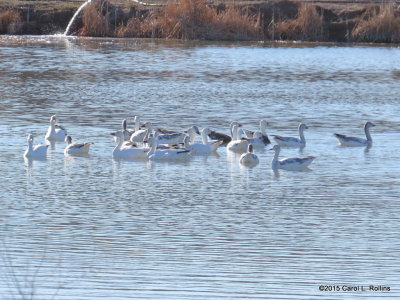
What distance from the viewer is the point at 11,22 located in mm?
44906

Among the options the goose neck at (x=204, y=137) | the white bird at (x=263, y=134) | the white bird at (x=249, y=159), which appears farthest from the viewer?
the white bird at (x=263, y=134)

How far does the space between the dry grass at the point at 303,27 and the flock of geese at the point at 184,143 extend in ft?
74.8

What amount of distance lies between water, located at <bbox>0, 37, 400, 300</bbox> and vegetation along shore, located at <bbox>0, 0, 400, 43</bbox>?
39.9 ft

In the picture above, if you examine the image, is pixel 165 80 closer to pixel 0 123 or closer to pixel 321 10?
pixel 0 123

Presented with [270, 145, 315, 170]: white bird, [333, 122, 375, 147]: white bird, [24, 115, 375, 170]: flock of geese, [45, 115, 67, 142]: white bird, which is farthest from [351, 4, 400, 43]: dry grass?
[270, 145, 315, 170]: white bird

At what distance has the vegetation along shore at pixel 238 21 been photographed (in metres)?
41.7

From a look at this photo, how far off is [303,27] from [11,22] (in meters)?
12.8

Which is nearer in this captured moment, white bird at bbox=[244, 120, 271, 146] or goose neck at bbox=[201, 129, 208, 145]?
goose neck at bbox=[201, 129, 208, 145]

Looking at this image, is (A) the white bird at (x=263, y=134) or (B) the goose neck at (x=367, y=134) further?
(B) the goose neck at (x=367, y=134)

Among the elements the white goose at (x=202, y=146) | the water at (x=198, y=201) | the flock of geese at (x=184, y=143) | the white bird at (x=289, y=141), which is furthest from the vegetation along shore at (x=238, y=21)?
the white goose at (x=202, y=146)

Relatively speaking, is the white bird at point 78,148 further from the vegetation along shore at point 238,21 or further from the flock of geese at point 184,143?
the vegetation along shore at point 238,21

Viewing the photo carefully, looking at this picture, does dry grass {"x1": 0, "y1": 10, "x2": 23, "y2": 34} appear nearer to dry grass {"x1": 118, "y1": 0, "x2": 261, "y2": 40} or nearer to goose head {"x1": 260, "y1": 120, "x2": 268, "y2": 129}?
dry grass {"x1": 118, "y1": 0, "x2": 261, "y2": 40}

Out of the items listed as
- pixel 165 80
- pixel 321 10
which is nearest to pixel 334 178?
pixel 165 80

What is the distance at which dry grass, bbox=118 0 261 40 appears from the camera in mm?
42219
